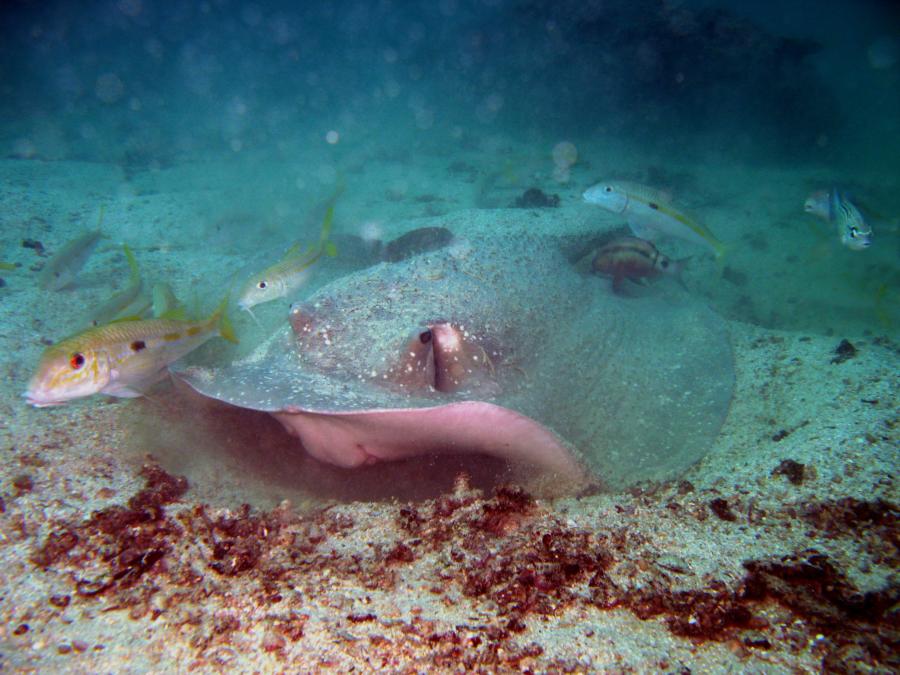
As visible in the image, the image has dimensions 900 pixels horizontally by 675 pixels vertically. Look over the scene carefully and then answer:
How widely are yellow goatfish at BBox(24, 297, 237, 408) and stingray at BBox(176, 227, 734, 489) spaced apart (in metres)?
0.34

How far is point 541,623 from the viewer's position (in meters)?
1.82

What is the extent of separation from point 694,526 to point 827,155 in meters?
25.5

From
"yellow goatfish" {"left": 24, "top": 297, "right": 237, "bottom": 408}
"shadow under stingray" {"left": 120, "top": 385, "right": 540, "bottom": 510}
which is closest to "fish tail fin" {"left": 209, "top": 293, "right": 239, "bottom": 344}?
"yellow goatfish" {"left": 24, "top": 297, "right": 237, "bottom": 408}

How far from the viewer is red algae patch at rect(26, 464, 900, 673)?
5.49ft

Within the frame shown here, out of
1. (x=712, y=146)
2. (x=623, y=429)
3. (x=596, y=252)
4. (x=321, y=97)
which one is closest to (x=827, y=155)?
(x=712, y=146)

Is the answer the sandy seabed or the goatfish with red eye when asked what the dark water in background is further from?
the sandy seabed

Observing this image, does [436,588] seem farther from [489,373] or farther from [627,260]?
[627,260]

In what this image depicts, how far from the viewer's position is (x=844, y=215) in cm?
486

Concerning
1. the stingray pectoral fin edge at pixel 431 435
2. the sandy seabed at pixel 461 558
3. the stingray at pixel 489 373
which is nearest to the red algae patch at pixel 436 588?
the sandy seabed at pixel 461 558

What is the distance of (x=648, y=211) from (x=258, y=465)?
5699mm

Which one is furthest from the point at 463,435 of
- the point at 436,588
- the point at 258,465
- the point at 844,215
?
the point at 844,215

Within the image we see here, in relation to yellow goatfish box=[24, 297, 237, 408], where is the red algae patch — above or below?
below

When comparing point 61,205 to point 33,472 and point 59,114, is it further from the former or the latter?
point 59,114

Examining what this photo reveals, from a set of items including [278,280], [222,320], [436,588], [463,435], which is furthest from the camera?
[278,280]
